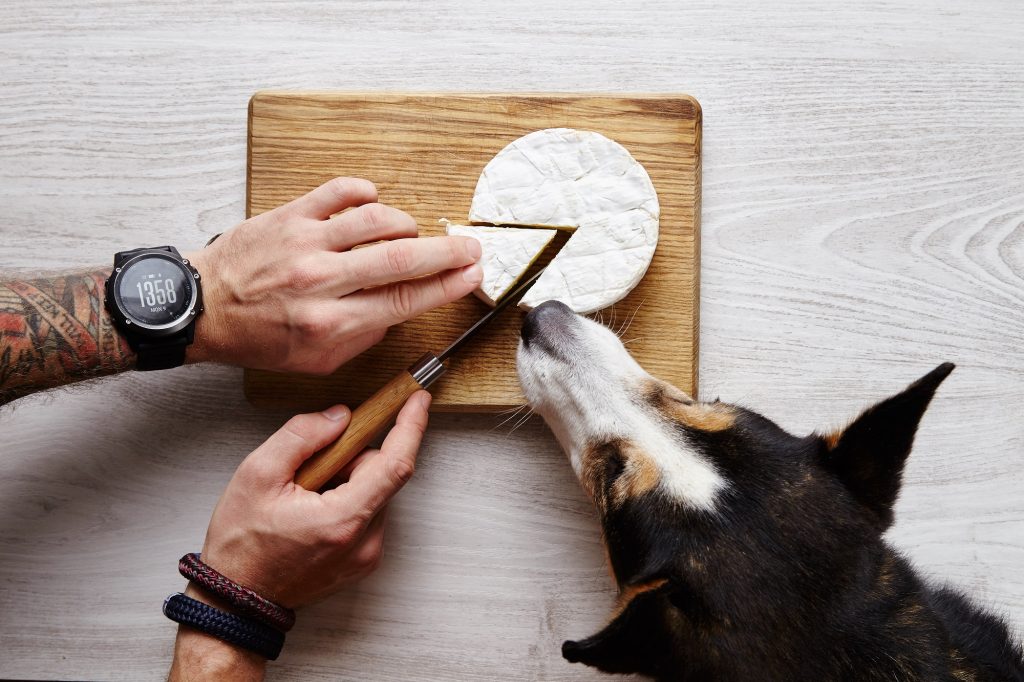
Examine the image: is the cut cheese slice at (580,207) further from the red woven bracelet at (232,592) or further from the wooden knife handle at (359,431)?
the red woven bracelet at (232,592)

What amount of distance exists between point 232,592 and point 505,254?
0.75m

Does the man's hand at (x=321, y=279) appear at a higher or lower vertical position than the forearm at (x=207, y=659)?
higher

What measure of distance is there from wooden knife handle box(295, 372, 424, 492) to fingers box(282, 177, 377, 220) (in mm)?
315

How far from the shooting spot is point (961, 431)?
1520 millimetres

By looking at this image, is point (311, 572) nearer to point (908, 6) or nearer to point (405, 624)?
point (405, 624)

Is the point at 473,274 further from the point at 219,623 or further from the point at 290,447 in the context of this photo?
the point at 219,623

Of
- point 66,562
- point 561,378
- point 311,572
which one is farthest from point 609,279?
point 66,562

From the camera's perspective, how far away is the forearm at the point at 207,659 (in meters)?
1.32

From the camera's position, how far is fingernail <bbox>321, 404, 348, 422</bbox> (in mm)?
1357

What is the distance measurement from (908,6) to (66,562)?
6.57 feet

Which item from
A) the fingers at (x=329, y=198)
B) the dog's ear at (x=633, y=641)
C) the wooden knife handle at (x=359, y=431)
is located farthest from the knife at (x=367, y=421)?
the dog's ear at (x=633, y=641)

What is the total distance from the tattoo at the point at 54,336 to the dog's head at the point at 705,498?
759 millimetres

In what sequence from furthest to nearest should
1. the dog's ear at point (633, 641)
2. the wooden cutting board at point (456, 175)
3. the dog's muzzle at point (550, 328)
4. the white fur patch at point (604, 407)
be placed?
the wooden cutting board at point (456, 175)
the dog's muzzle at point (550, 328)
the white fur patch at point (604, 407)
the dog's ear at point (633, 641)

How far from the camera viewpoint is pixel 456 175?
145cm
